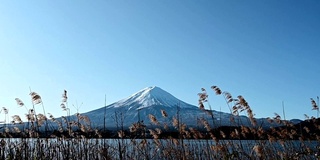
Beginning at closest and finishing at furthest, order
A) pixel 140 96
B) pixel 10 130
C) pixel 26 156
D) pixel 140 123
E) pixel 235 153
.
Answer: pixel 235 153 < pixel 140 123 < pixel 26 156 < pixel 10 130 < pixel 140 96

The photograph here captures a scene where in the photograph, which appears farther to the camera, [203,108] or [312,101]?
[312,101]

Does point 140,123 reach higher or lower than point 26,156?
higher

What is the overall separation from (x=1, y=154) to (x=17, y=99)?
3.23 ft

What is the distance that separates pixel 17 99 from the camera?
236 inches

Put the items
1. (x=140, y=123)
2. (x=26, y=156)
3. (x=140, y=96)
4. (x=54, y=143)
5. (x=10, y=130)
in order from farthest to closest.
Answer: (x=140, y=96) < (x=10, y=130) < (x=54, y=143) < (x=26, y=156) < (x=140, y=123)

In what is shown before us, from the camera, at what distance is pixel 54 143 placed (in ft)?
22.7

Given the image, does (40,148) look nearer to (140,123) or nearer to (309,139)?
(140,123)

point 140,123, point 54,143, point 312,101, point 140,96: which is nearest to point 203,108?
point 140,123

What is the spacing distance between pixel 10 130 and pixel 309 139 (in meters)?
Answer: 7.51

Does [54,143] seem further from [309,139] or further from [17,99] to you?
[309,139]

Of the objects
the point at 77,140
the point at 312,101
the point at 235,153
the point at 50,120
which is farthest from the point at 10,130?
the point at 312,101

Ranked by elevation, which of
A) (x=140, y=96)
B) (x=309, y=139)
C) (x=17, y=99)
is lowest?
(x=309, y=139)

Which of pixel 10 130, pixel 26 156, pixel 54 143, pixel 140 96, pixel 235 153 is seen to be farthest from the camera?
pixel 140 96

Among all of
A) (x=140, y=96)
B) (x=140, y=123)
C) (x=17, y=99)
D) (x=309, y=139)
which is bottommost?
(x=309, y=139)
